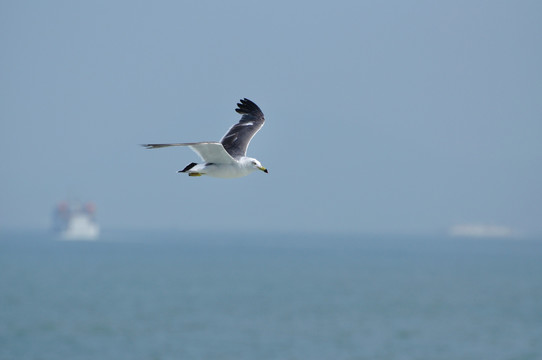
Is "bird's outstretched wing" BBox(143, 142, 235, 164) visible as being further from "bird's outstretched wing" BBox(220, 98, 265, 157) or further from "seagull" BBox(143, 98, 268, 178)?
"bird's outstretched wing" BBox(220, 98, 265, 157)

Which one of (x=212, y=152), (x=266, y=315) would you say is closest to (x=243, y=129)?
(x=212, y=152)

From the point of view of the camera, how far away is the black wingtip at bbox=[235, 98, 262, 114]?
2119 cm

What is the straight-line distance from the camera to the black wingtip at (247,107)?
69.5 ft

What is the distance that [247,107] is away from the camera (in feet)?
69.8

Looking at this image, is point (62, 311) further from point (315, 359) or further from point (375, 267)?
point (375, 267)

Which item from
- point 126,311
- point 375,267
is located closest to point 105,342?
point 126,311

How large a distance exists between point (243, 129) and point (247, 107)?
3.52ft

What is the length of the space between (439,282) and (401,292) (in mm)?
21678

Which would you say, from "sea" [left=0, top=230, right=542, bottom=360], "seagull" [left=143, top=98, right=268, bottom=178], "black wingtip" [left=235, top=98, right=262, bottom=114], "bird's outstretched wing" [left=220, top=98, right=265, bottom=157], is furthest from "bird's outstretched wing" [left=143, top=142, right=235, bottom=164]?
"sea" [left=0, top=230, right=542, bottom=360]

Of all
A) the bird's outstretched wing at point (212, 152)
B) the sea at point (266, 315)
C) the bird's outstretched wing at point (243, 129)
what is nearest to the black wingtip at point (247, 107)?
the bird's outstretched wing at point (243, 129)

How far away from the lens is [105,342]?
72250 millimetres

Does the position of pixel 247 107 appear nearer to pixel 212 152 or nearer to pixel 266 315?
pixel 212 152

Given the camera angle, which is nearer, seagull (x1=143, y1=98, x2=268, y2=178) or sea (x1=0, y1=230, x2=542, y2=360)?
seagull (x1=143, y1=98, x2=268, y2=178)

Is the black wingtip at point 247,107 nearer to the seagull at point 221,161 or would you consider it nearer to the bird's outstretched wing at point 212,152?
the seagull at point 221,161
